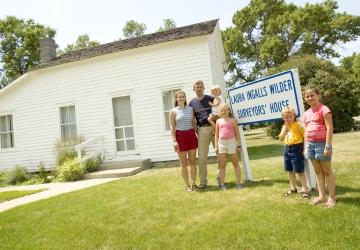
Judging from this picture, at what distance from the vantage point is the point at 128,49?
13.7 metres

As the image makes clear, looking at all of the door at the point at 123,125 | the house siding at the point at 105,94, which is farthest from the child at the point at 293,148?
the door at the point at 123,125

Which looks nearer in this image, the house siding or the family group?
the family group

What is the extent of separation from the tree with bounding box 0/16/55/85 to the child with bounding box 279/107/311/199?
3559 cm

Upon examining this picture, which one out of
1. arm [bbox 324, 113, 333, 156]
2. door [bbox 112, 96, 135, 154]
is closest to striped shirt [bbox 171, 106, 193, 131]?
arm [bbox 324, 113, 333, 156]

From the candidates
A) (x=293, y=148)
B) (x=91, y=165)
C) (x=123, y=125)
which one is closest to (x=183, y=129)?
(x=293, y=148)

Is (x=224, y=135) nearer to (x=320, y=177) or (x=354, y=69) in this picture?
(x=320, y=177)

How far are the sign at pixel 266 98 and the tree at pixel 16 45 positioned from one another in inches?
1338

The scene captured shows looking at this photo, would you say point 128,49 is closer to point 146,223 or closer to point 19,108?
point 19,108

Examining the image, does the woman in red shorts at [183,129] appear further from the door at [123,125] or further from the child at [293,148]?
the door at [123,125]

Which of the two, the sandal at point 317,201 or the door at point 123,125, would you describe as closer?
the sandal at point 317,201

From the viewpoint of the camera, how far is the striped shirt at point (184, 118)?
700cm

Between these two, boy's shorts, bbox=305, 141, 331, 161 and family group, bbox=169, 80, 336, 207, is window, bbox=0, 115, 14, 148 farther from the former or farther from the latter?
boy's shorts, bbox=305, 141, 331, 161

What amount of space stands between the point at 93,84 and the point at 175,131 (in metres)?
8.24

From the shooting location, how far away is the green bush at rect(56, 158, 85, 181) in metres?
12.0
